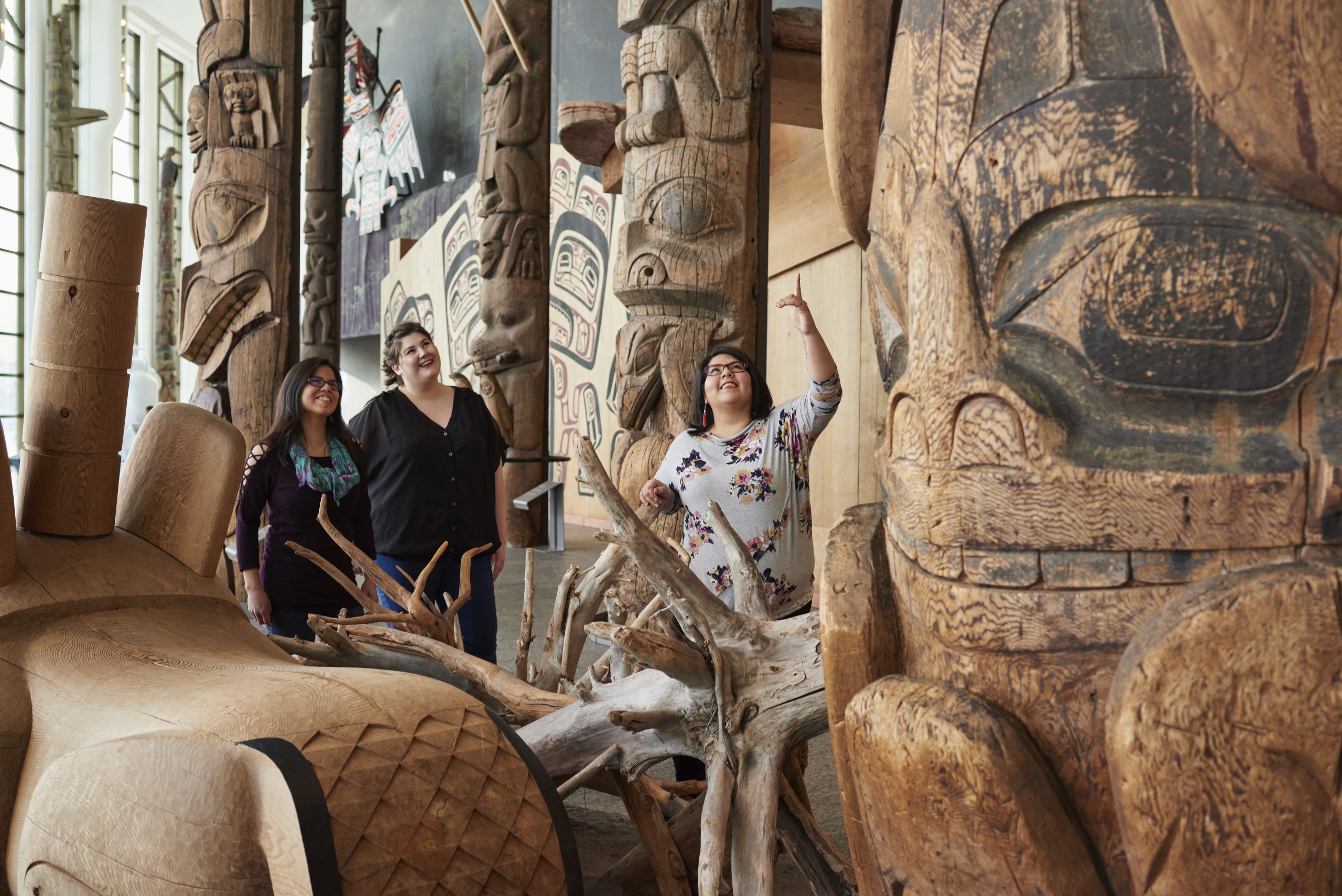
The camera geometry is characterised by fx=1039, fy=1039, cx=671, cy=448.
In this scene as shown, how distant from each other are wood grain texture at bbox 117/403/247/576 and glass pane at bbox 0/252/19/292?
16373 mm

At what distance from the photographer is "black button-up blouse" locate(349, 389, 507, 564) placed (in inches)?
128

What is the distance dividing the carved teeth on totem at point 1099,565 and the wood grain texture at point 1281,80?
34cm

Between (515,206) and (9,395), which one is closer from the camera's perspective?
(515,206)

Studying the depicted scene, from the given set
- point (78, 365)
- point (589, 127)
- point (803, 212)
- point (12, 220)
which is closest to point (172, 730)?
point (78, 365)

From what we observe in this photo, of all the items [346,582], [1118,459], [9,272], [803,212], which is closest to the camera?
[1118,459]

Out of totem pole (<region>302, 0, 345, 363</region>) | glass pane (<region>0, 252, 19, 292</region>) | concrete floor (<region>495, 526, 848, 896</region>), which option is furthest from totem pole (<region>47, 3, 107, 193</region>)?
concrete floor (<region>495, 526, 848, 896</region>)

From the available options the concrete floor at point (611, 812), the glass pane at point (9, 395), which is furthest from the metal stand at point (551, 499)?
the glass pane at point (9, 395)

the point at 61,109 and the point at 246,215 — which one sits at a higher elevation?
the point at 61,109

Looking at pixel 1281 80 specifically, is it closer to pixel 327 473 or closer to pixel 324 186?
pixel 327 473

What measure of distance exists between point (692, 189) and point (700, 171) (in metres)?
0.07

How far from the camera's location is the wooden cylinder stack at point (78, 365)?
1863mm

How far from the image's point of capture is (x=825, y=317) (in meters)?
5.91

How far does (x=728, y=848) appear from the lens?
1703 millimetres

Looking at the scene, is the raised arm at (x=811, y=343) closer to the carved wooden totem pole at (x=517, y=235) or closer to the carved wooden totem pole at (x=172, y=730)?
the carved wooden totem pole at (x=172, y=730)
